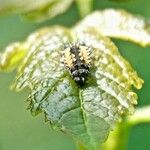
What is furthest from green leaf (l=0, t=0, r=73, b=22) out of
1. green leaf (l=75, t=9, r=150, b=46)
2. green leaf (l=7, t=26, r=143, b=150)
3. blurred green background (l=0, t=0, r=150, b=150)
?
blurred green background (l=0, t=0, r=150, b=150)

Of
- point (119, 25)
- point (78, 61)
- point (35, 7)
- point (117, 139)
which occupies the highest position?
point (35, 7)

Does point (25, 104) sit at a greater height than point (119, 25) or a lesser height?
greater

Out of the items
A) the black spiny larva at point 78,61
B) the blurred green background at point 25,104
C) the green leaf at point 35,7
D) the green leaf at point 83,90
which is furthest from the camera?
the blurred green background at point 25,104

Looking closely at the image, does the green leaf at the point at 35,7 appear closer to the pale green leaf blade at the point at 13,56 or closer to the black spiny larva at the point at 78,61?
the pale green leaf blade at the point at 13,56

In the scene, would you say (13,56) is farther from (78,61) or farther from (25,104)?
(25,104)

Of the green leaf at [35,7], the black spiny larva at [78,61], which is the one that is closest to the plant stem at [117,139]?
the black spiny larva at [78,61]

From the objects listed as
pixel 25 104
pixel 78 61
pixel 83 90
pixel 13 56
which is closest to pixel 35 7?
pixel 13 56

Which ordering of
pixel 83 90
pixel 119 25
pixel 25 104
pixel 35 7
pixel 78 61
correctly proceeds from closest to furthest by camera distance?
pixel 83 90
pixel 78 61
pixel 119 25
pixel 35 7
pixel 25 104
